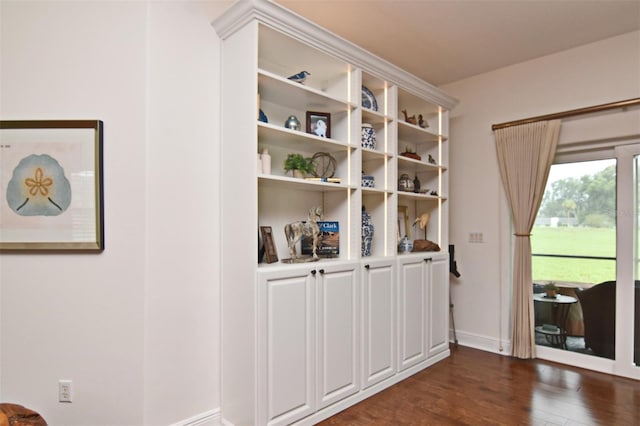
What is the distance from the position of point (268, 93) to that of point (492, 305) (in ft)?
10.1

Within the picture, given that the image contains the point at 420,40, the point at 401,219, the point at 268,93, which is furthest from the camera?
the point at 401,219

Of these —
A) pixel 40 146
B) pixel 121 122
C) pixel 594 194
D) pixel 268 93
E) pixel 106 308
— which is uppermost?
pixel 268 93

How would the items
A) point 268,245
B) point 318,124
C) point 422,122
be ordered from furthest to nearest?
point 422,122, point 318,124, point 268,245

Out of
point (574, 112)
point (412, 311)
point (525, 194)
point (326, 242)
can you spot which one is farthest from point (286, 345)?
point (574, 112)

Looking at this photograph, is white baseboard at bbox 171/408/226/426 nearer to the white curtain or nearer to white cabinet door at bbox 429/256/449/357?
white cabinet door at bbox 429/256/449/357

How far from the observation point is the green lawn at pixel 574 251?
316 centimetres

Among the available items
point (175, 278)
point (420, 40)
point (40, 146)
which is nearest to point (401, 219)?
point (420, 40)

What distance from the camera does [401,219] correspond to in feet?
11.7

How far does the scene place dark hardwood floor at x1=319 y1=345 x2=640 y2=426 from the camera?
7.80 ft

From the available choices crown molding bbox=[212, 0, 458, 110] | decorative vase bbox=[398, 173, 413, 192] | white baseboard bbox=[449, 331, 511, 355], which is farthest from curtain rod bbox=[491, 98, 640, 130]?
white baseboard bbox=[449, 331, 511, 355]

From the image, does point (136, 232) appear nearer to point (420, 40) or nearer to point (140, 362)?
point (140, 362)

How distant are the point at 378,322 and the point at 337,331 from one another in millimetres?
474

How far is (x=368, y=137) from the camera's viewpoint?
9.35 ft

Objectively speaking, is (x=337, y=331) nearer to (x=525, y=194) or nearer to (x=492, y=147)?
(x=525, y=194)
